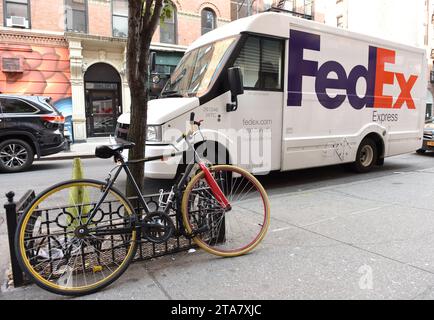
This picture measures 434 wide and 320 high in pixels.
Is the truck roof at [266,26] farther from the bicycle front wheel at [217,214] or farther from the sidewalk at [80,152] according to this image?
the sidewalk at [80,152]

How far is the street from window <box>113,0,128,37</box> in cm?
1272

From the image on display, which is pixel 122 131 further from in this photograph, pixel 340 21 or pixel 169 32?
pixel 340 21

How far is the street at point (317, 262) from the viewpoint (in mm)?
3050

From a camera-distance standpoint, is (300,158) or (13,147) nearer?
(300,158)

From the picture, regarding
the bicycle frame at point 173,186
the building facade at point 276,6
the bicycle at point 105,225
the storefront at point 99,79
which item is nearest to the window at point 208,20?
the building facade at point 276,6

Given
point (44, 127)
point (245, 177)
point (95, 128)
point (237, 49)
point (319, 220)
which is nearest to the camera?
point (245, 177)

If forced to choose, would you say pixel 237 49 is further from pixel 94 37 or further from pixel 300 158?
pixel 94 37

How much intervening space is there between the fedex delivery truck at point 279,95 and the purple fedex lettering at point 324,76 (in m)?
A: 0.02

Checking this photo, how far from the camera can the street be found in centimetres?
305
